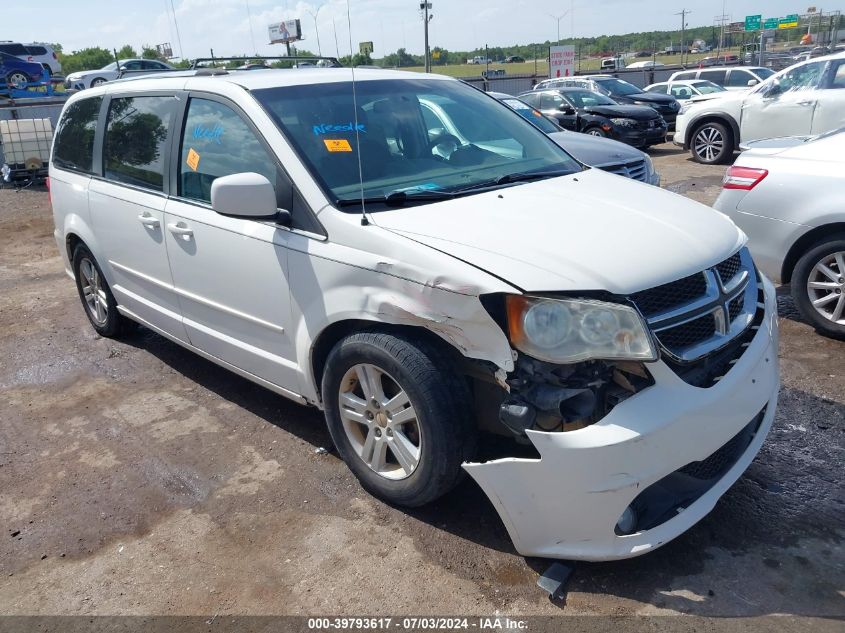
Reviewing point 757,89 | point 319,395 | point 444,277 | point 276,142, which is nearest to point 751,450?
point 444,277

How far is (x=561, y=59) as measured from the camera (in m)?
30.7

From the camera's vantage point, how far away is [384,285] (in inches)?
114

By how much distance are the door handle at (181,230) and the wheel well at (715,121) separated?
11355mm

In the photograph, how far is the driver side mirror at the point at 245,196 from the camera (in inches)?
123

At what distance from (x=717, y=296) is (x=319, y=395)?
184cm

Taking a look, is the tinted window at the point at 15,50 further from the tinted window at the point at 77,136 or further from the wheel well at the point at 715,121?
the tinted window at the point at 77,136

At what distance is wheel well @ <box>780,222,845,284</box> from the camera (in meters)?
4.68

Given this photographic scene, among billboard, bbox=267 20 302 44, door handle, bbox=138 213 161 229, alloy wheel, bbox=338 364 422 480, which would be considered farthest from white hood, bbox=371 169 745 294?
billboard, bbox=267 20 302 44

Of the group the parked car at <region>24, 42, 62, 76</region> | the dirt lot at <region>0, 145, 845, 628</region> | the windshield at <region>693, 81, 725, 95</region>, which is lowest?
the dirt lot at <region>0, 145, 845, 628</region>

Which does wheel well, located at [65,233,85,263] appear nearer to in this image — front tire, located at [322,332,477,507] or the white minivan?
the white minivan

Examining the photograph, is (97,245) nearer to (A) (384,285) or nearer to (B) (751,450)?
(A) (384,285)

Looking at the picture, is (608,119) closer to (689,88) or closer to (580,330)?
(689,88)

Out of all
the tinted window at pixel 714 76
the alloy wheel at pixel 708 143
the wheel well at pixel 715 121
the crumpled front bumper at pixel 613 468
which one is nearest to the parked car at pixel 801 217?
the crumpled front bumper at pixel 613 468

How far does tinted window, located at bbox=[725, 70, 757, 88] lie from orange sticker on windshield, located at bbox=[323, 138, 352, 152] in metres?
19.5
